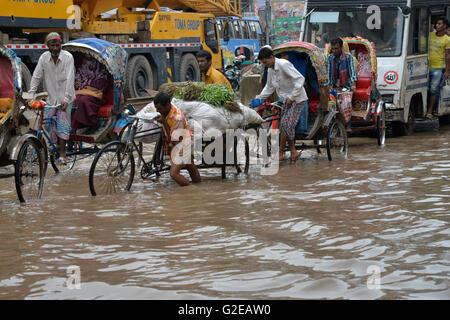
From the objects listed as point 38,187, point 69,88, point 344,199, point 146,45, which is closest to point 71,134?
point 69,88

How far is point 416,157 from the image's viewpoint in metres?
10.2

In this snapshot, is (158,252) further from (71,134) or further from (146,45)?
(146,45)

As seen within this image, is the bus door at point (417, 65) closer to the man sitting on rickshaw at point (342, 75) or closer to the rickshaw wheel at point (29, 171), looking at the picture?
the man sitting on rickshaw at point (342, 75)

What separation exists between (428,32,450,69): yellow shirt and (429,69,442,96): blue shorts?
0.09 m

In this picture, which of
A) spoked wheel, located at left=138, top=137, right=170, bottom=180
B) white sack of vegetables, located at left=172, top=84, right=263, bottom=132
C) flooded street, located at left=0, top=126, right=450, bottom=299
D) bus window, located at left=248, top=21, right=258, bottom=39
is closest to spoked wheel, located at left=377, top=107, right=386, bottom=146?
flooded street, located at left=0, top=126, right=450, bottom=299

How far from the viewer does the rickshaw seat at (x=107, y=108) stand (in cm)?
919

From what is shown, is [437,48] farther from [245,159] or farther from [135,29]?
[135,29]

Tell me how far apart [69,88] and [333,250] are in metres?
4.74

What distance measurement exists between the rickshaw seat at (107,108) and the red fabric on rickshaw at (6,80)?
1.95 metres

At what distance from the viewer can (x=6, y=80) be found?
24.1 ft

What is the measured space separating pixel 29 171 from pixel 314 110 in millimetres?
4476

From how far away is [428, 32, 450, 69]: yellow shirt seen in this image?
43.0 ft

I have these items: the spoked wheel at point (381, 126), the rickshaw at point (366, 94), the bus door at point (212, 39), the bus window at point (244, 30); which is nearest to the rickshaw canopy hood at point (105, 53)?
the rickshaw at point (366, 94)

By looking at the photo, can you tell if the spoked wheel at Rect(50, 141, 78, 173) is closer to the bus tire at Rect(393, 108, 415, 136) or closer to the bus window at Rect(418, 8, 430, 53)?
the bus tire at Rect(393, 108, 415, 136)
